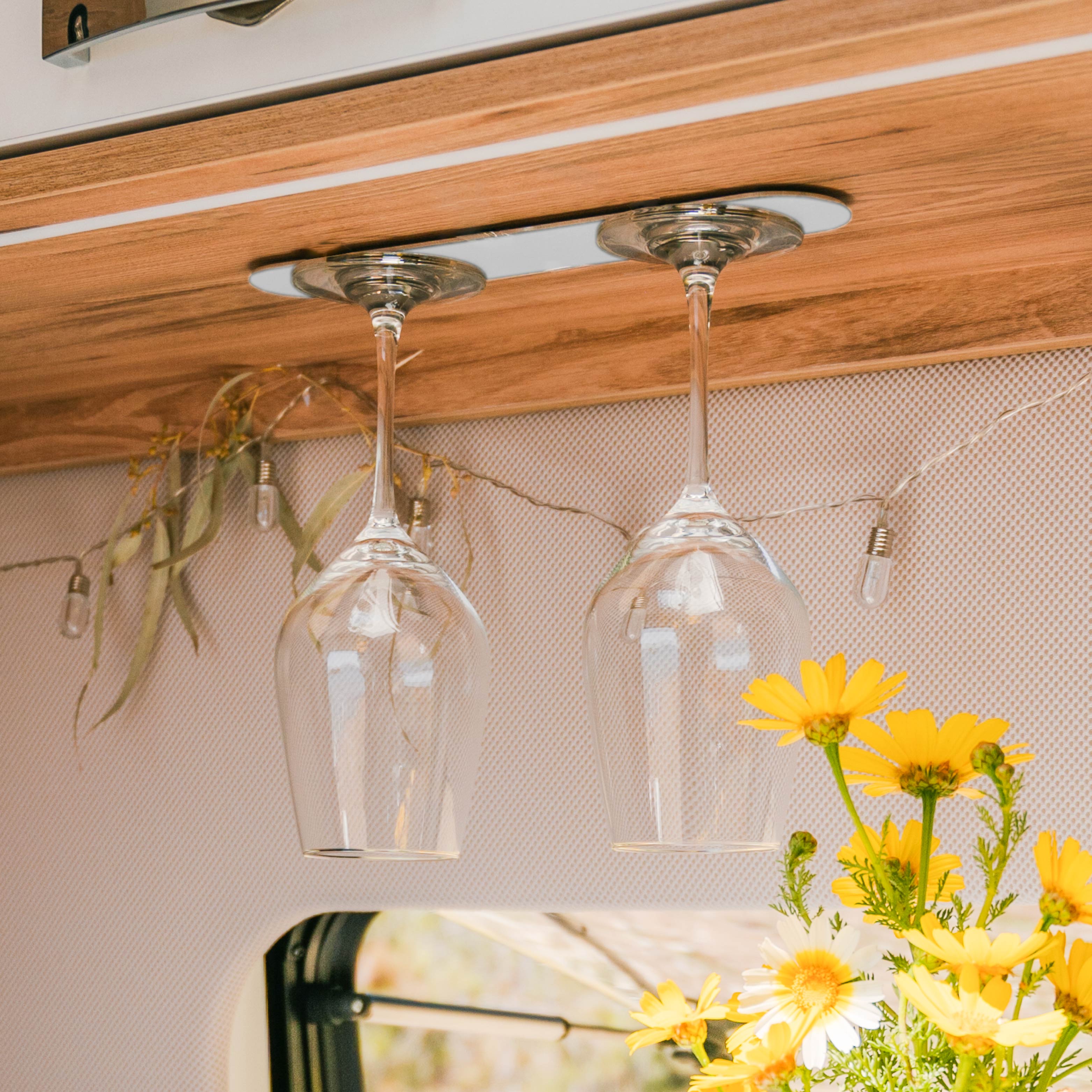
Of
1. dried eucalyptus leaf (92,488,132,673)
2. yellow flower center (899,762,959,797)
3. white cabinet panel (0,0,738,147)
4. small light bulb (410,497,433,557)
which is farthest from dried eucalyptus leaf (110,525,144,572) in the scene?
yellow flower center (899,762,959,797)

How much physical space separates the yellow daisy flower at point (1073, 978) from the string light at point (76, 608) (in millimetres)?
968

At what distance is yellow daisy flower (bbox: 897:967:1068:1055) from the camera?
1.74 feet

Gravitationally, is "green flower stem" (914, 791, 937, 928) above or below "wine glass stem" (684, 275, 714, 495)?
below

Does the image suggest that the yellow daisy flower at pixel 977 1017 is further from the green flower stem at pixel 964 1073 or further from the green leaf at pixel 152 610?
the green leaf at pixel 152 610

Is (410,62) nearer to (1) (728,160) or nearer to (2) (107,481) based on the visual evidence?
(1) (728,160)

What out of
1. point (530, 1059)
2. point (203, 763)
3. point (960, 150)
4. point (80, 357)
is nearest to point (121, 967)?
point (203, 763)

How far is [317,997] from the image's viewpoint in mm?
1419

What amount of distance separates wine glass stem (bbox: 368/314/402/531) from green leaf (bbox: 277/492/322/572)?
0.33 metres

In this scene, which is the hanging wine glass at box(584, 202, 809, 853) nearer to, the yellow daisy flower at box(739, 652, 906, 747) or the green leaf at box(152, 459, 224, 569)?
the yellow daisy flower at box(739, 652, 906, 747)

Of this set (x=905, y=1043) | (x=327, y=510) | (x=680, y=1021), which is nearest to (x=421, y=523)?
(x=327, y=510)

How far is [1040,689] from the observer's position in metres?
0.97

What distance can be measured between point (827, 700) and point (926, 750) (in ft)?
0.17

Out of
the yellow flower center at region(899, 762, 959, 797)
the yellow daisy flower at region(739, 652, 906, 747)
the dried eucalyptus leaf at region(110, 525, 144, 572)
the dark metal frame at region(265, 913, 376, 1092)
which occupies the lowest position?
the dark metal frame at region(265, 913, 376, 1092)

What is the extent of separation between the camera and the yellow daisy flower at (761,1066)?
63 cm
